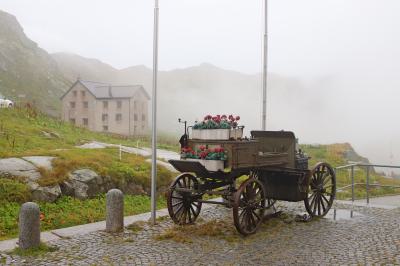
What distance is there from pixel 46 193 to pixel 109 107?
24887 mm

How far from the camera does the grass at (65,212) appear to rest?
985cm

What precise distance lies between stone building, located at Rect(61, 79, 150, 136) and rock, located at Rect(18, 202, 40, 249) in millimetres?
23542

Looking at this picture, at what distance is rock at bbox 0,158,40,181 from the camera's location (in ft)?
38.2

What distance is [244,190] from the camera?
9211 millimetres

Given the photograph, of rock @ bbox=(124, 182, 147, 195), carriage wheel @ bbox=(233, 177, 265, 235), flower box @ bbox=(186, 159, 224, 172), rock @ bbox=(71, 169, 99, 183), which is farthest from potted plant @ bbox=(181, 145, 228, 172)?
rock @ bbox=(124, 182, 147, 195)

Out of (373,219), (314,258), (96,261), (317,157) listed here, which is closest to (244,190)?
(314,258)

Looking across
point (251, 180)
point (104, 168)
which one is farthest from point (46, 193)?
point (251, 180)

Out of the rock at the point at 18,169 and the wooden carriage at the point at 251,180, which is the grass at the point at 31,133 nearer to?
the rock at the point at 18,169

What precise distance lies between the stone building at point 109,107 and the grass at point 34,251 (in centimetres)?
2359

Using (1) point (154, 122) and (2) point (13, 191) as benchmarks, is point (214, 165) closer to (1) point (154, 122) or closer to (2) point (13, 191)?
(1) point (154, 122)

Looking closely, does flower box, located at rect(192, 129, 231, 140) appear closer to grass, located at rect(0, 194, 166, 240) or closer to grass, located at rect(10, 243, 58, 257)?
grass, located at rect(0, 194, 166, 240)

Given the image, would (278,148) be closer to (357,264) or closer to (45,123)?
(357,264)

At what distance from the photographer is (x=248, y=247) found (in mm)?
8438

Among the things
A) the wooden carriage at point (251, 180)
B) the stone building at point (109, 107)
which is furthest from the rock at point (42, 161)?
the stone building at point (109, 107)
